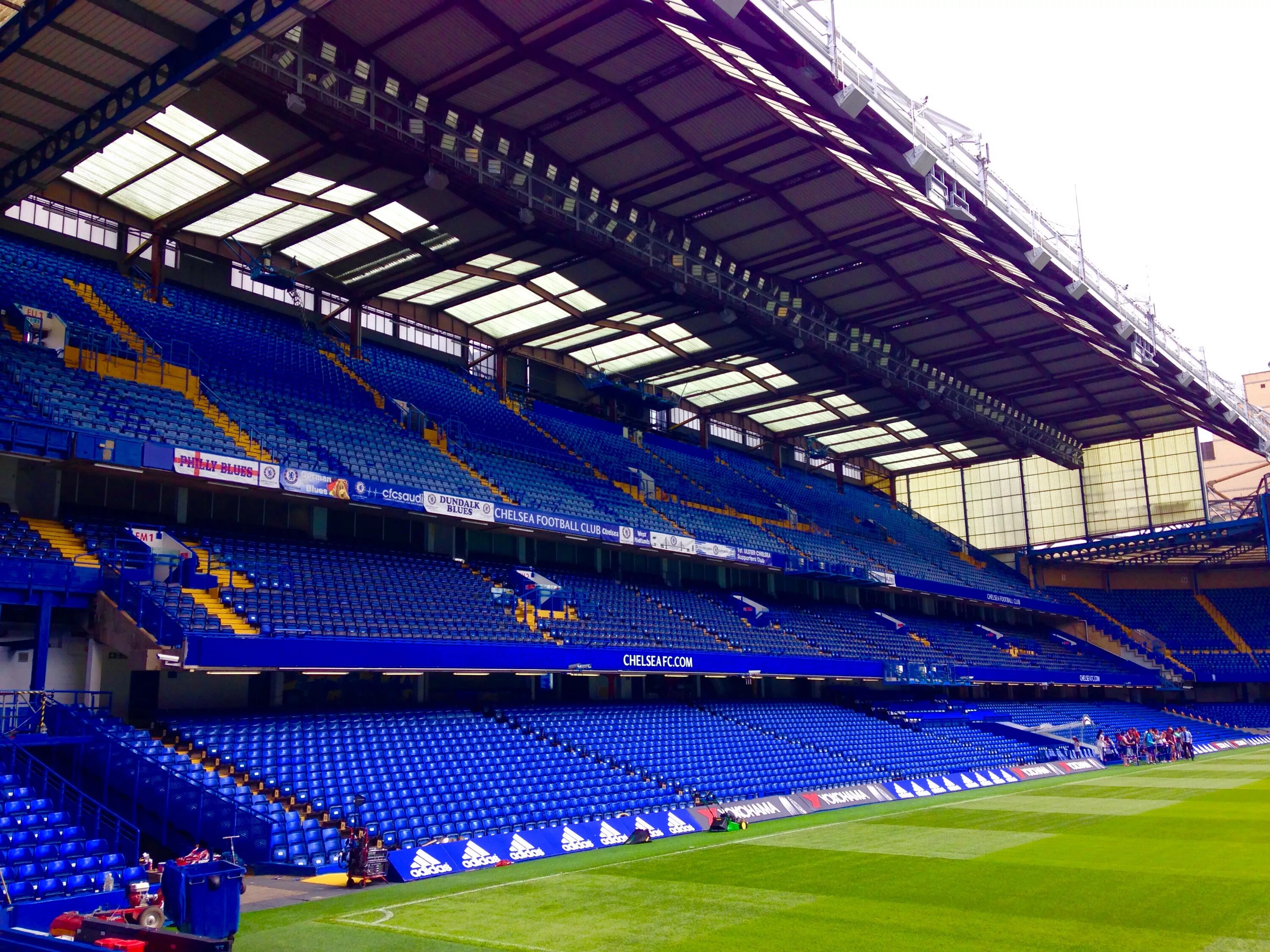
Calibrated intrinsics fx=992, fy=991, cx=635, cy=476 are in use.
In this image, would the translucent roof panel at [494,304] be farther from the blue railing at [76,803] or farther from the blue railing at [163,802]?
the blue railing at [76,803]

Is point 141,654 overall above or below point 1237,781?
above

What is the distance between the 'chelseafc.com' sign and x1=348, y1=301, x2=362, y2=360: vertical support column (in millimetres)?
15966

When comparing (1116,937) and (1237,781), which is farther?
(1237,781)

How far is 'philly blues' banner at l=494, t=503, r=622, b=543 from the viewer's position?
110 ft

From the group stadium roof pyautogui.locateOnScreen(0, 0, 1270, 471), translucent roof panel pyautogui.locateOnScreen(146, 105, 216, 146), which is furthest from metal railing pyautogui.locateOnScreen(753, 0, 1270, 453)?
translucent roof panel pyautogui.locateOnScreen(146, 105, 216, 146)

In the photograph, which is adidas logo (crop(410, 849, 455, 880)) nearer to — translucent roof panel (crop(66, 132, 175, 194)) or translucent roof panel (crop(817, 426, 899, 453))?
translucent roof panel (crop(66, 132, 175, 194))

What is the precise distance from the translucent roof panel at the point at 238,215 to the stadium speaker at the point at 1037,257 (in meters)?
25.0

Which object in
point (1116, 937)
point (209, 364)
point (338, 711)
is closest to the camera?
point (1116, 937)

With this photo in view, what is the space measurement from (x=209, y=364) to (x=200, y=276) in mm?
5851

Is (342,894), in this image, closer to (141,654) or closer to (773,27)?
(141,654)

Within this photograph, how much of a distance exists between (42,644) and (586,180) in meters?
20.6

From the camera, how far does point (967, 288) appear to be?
40719 millimetres

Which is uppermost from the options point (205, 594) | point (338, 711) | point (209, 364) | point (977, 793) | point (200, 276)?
point (200, 276)

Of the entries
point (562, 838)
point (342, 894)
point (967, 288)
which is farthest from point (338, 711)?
point (967, 288)
